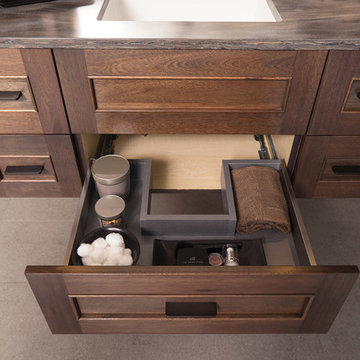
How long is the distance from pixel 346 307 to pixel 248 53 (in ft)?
2.36

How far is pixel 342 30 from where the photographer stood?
871 mm

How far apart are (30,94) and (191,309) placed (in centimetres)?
64

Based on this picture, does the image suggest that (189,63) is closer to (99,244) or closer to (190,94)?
(190,94)

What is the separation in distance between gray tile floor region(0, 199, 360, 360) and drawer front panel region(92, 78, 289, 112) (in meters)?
0.49

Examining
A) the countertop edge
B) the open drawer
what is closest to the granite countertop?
the countertop edge

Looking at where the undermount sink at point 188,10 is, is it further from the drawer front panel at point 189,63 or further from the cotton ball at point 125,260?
the cotton ball at point 125,260

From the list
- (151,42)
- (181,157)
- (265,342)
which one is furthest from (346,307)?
(151,42)

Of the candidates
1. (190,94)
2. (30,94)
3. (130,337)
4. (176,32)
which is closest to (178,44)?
(176,32)

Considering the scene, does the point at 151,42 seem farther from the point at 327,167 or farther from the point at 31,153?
the point at 327,167

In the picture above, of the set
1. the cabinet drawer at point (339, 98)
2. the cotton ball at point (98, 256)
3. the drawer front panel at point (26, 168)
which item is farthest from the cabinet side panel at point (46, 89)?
the cabinet drawer at point (339, 98)

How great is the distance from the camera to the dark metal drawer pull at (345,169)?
111 centimetres

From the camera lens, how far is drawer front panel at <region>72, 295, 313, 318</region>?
801 millimetres

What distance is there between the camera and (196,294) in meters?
0.79

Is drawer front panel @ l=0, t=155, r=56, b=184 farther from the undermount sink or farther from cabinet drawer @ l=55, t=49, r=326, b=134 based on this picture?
the undermount sink
